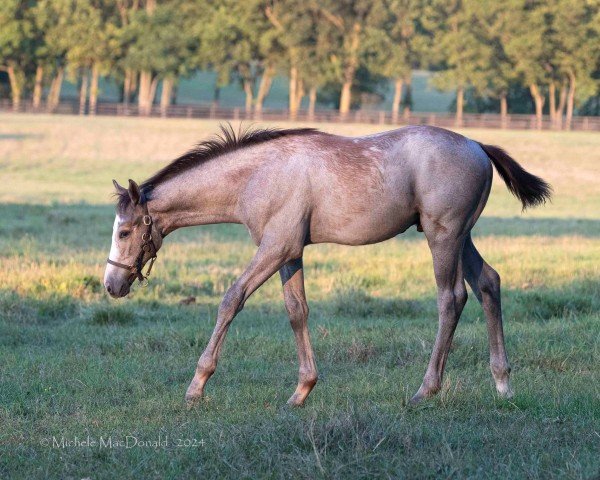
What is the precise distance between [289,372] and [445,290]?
154 centimetres

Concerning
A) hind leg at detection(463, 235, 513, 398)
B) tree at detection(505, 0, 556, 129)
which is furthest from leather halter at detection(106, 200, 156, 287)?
tree at detection(505, 0, 556, 129)

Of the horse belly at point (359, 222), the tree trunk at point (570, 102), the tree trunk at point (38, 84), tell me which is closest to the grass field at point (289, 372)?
the horse belly at point (359, 222)

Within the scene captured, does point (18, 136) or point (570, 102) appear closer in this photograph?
point (18, 136)

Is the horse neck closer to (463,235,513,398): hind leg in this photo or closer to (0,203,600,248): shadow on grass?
(463,235,513,398): hind leg

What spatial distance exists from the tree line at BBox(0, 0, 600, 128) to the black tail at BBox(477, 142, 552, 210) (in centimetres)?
6970

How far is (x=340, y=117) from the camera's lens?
247 ft

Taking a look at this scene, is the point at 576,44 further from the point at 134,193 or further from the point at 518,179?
the point at 134,193

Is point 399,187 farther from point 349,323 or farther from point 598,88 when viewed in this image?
point 598,88

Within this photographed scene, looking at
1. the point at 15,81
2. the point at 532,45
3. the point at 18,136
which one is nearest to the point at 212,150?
the point at 18,136

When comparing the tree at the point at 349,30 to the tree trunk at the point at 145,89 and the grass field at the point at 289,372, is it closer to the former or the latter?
the tree trunk at the point at 145,89

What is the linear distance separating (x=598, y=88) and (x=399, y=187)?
73555 mm

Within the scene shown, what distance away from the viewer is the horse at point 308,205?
726cm

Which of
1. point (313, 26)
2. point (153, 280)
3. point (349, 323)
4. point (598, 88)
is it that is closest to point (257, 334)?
point (349, 323)

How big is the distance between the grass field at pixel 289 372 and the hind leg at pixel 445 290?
0.28 m
